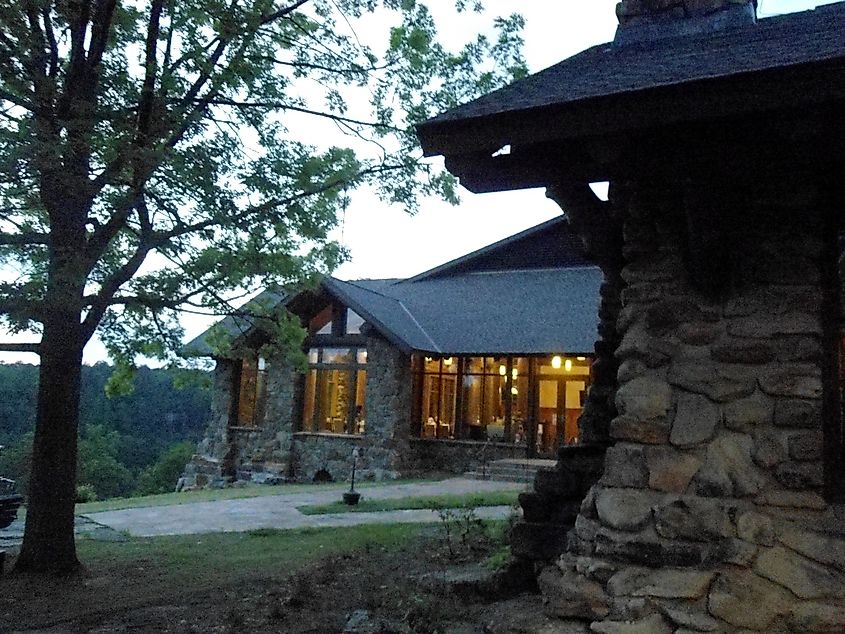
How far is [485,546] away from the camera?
7500 mm

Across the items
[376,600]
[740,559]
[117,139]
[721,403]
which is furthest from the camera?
[117,139]

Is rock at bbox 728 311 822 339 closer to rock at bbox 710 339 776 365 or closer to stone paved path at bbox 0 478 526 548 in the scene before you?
rock at bbox 710 339 776 365

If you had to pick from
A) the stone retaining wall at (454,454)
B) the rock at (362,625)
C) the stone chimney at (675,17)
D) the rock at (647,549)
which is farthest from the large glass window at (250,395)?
the rock at (647,549)

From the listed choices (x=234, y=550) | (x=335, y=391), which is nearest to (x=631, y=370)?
(x=234, y=550)

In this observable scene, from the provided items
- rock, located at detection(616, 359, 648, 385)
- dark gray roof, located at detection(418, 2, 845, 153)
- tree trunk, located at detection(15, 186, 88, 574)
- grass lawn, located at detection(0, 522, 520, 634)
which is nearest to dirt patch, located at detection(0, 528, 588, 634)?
grass lawn, located at detection(0, 522, 520, 634)

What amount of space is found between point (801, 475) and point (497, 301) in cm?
1771

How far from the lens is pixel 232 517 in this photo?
1184cm

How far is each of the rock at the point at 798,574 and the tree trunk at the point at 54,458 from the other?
6.39 metres

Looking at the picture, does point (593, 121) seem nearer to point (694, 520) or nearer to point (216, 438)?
point (694, 520)

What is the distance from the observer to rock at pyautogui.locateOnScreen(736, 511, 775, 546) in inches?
137

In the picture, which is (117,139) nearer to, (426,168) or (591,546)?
(426,168)

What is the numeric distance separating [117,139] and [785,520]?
5.43m

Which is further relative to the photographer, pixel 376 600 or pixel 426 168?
pixel 426 168

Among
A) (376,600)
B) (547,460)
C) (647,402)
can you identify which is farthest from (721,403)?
(547,460)
